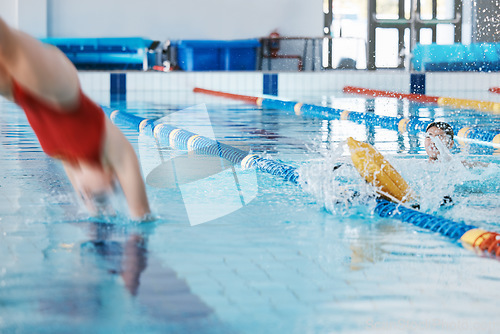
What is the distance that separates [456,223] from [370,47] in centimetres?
1391

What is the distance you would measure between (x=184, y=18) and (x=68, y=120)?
1298 cm

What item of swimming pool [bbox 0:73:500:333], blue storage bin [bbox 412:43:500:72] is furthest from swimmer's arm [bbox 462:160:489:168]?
blue storage bin [bbox 412:43:500:72]

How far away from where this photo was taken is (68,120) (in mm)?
2137

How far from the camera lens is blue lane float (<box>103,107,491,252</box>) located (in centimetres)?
239

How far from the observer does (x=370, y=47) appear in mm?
15914

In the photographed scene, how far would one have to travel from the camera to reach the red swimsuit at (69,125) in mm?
2096

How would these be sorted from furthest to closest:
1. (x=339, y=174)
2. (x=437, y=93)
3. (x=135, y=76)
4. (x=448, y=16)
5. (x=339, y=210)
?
(x=448, y=16)
(x=135, y=76)
(x=437, y=93)
(x=339, y=174)
(x=339, y=210)

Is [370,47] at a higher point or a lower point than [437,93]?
higher

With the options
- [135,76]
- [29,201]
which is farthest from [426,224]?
[135,76]

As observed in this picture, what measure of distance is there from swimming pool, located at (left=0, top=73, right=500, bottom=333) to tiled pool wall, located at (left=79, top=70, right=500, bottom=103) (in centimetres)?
833

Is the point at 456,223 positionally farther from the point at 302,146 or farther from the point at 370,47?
the point at 370,47

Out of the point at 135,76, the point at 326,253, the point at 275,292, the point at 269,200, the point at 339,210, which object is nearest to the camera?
the point at 275,292

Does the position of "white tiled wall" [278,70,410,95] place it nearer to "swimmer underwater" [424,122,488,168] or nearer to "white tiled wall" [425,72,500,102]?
"white tiled wall" [425,72,500,102]

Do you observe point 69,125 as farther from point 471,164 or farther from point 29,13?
point 29,13
